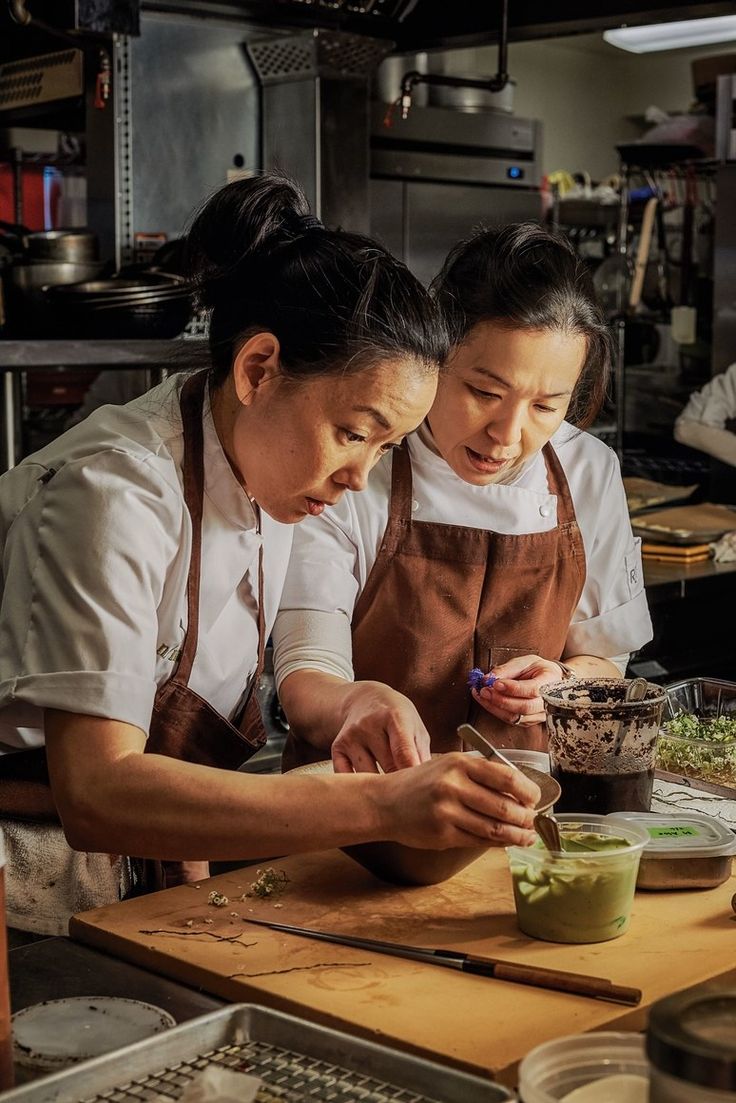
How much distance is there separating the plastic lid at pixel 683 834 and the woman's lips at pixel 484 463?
2.21ft

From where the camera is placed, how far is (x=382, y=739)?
6.01 ft

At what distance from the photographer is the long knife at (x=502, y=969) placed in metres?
1.40

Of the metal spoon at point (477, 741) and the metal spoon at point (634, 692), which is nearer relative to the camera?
the metal spoon at point (477, 741)

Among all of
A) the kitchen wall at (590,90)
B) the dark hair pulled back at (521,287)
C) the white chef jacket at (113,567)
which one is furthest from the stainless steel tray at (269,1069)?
the kitchen wall at (590,90)

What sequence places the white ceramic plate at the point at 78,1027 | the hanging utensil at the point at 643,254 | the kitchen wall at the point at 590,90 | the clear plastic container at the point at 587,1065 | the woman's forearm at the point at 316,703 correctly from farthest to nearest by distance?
the kitchen wall at the point at 590,90 < the hanging utensil at the point at 643,254 < the woman's forearm at the point at 316,703 < the white ceramic plate at the point at 78,1027 < the clear plastic container at the point at 587,1065

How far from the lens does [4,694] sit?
167cm

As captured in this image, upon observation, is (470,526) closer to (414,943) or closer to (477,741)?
(477,741)

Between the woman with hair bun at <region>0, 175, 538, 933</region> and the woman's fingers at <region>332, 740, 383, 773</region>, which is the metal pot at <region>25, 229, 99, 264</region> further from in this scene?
the woman's fingers at <region>332, 740, 383, 773</region>

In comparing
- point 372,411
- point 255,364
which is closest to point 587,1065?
point 372,411

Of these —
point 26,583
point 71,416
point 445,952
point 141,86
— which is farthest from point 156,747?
point 71,416

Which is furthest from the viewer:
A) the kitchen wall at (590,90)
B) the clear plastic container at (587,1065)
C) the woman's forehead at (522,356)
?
the kitchen wall at (590,90)

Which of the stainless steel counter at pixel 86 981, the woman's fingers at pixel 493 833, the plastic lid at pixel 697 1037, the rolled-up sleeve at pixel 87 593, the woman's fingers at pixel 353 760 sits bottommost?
the stainless steel counter at pixel 86 981

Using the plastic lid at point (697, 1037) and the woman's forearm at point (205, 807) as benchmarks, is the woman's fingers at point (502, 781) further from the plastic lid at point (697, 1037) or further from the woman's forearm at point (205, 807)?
the plastic lid at point (697, 1037)

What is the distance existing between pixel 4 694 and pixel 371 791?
1.48 ft
